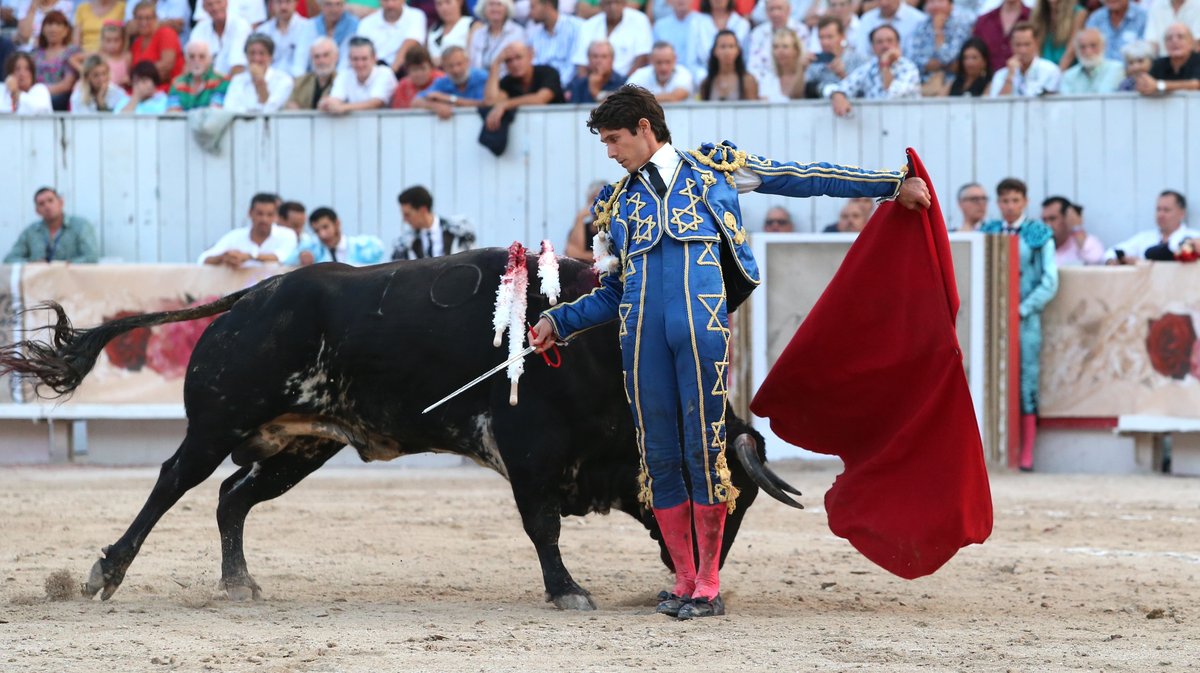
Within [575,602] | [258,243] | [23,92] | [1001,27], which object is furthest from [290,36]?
[575,602]

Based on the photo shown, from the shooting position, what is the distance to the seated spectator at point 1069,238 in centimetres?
1084

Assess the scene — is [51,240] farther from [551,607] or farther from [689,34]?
[551,607]

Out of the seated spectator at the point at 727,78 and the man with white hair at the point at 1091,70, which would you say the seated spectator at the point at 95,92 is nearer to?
the seated spectator at the point at 727,78

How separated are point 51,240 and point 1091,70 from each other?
7.12 metres

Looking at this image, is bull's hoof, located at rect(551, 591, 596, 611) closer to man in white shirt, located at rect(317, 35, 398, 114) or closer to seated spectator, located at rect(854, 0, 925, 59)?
seated spectator, located at rect(854, 0, 925, 59)

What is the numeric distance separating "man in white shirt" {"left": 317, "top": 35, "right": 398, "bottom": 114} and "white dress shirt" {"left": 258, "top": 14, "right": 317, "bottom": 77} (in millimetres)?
726

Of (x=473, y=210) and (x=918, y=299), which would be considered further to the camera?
(x=473, y=210)

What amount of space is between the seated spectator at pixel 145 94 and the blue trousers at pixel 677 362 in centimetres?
810

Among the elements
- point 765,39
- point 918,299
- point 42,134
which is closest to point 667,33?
point 765,39

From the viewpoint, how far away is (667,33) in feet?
40.1

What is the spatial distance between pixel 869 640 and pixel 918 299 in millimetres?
1352

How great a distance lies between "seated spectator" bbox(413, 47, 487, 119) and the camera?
39.1 feet

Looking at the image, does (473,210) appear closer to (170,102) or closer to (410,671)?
(170,102)

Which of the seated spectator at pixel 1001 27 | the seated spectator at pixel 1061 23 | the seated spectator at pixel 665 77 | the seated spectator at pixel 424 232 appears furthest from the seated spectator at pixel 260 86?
the seated spectator at pixel 1061 23
